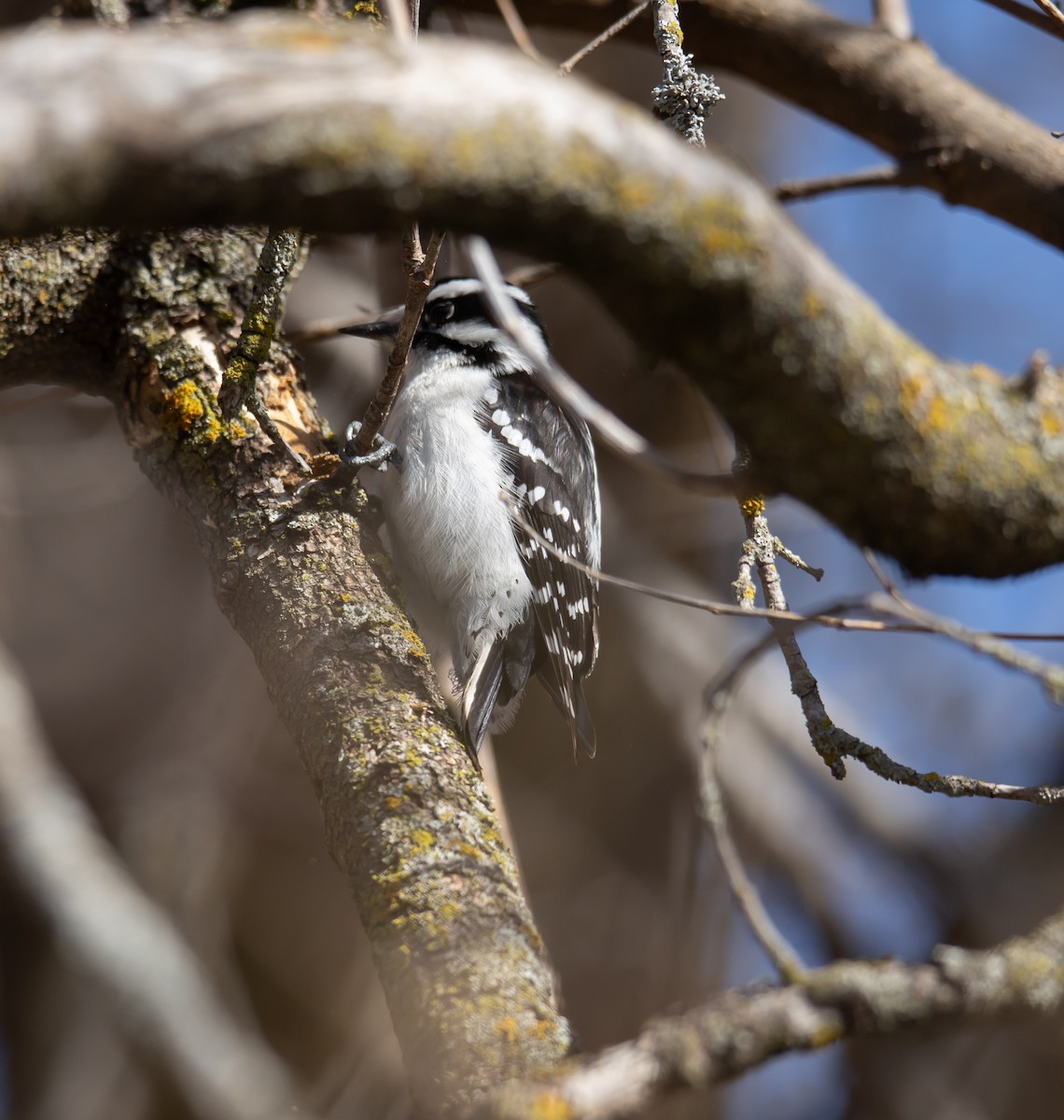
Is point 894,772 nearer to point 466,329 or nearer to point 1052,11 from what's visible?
Result: point 1052,11

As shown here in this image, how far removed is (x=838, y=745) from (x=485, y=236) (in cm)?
120

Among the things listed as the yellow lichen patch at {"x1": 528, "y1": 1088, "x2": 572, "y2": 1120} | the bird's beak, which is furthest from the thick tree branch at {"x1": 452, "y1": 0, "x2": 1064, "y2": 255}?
the yellow lichen patch at {"x1": 528, "y1": 1088, "x2": 572, "y2": 1120}

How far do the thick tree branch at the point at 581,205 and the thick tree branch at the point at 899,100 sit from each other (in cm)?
94

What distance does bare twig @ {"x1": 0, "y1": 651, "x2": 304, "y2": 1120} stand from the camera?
191 cm

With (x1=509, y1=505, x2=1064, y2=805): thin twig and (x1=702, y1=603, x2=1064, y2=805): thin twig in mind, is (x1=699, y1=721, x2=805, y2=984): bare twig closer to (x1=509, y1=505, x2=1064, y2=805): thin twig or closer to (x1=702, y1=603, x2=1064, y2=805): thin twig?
(x1=509, y1=505, x2=1064, y2=805): thin twig

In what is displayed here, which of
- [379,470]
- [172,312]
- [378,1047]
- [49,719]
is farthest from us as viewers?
[49,719]

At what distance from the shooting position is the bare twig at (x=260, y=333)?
2.31 metres

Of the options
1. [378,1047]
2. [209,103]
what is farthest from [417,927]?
[378,1047]

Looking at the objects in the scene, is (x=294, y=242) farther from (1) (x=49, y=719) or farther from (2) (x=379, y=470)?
(1) (x=49, y=719)

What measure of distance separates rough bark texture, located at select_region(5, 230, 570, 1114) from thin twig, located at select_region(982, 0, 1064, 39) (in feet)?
5.91

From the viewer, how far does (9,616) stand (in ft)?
15.7

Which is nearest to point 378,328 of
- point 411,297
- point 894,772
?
point 411,297

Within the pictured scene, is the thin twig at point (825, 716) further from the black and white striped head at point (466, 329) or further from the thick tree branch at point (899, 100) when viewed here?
the black and white striped head at point (466, 329)

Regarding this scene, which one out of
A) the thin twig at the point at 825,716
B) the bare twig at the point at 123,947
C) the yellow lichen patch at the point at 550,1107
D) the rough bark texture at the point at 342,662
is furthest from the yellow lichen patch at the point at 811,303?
the bare twig at the point at 123,947
